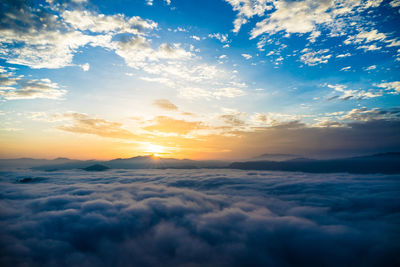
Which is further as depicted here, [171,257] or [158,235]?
[158,235]

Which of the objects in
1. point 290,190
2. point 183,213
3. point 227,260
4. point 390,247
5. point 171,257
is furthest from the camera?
point 290,190

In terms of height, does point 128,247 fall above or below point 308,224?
below

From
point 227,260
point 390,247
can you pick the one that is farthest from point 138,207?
point 390,247

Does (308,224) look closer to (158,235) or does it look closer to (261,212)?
(261,212)

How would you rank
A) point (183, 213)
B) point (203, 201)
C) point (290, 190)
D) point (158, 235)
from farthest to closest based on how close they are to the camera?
point (290, 190) < point (203, 201) < point (183, 213) < point (158, 235)

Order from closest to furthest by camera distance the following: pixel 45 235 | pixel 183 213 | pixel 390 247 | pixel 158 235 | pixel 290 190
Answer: pixel 390 247 → pixel 45 235 → pixel 158 235 → pixel 183 213 → pixel 290 190

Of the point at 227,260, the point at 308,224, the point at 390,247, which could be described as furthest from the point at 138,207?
the point at 390,247

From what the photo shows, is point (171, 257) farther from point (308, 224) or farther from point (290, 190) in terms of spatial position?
point (290, 190)

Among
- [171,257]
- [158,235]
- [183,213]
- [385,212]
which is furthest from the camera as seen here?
[183,213]

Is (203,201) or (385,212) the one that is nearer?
(385,212)
